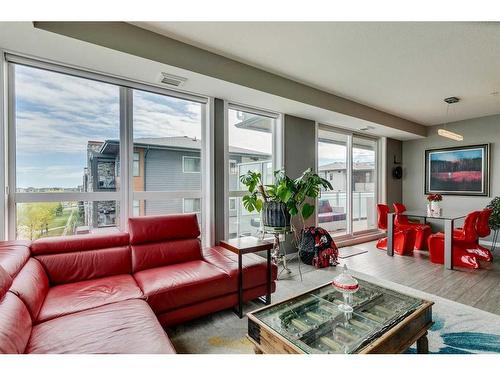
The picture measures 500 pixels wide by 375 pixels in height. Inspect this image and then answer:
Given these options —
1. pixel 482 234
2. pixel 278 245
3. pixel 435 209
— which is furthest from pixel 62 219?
pixel 482 234

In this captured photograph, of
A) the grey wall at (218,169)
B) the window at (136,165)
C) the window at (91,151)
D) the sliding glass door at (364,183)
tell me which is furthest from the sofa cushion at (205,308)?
the sliding glass door at (364,183)

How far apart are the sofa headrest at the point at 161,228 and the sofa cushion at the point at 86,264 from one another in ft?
0.56

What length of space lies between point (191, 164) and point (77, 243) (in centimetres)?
153

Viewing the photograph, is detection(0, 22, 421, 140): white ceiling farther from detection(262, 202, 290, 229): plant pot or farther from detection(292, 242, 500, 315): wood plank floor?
detection(292, 242, 500, 315): wood plank floor

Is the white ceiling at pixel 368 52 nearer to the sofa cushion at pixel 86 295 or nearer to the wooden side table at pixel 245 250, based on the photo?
the wooden side table at pixel 245 250

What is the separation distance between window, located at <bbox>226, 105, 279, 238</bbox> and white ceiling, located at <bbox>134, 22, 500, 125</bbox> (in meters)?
0.92

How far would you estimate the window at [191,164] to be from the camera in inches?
126

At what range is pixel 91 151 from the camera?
2631mm

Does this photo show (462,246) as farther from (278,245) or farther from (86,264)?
(86,264)

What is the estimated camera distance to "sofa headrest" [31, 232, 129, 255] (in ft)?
6.75

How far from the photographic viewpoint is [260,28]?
215cm

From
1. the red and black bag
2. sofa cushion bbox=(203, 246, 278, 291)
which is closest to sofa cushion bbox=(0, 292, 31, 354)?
sofa cushion bbox=(203, 246, 278, 291)

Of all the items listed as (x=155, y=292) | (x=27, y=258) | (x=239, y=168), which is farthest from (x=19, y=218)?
(x=239, y=168)

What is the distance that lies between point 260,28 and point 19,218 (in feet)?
9.25
